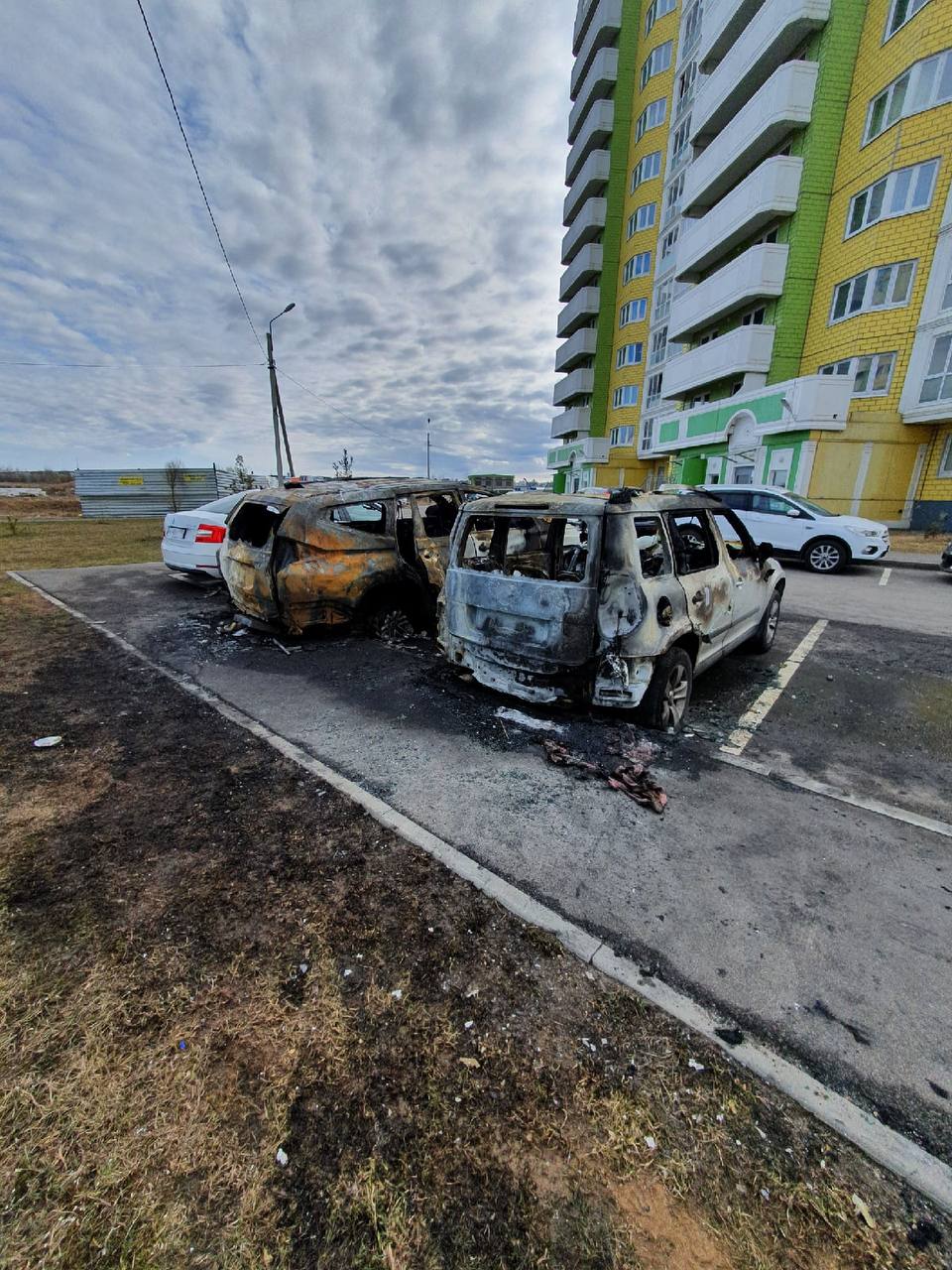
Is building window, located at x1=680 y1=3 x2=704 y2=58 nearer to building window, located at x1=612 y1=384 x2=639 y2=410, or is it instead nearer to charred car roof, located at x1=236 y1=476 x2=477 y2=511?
building window, located at x1=612 y1=384 x2=639 y2=410

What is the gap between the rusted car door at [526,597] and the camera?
12.0 feet

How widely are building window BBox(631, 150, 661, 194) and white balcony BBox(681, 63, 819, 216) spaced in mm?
8263

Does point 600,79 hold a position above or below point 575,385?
above

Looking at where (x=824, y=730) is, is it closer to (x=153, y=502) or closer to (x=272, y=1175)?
(x=272, y=1175)

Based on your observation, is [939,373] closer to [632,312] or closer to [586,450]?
[632,312]

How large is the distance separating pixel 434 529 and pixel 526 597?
296 cm

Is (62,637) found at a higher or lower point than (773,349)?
lower

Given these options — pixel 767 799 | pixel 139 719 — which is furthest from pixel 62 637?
pixel 767 799

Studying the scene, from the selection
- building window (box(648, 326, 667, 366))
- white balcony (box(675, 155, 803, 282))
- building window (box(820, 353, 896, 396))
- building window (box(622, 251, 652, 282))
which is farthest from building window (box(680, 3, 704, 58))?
building window (box(820, 353, 896, 396))

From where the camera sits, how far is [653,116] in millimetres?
29047

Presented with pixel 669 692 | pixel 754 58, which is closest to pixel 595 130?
pixel 754 58

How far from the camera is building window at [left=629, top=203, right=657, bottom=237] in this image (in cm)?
2959

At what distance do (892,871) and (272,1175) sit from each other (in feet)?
9.55

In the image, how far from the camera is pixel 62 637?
6.27m
